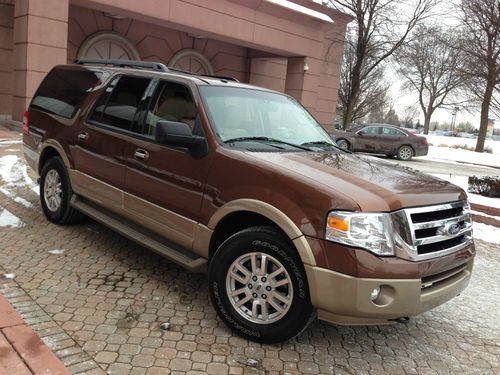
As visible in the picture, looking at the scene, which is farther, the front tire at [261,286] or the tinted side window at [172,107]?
the tinted side window at [172,107]

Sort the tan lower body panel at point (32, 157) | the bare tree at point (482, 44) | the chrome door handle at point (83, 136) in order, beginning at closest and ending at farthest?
1. the chrome door handle at point (83, 136)
2. the tan lower body panel at point (32, 157)
3. the bare tree at point (482, 44)

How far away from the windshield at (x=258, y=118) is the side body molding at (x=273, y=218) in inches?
25.0

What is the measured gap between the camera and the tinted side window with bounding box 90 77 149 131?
4559 mm

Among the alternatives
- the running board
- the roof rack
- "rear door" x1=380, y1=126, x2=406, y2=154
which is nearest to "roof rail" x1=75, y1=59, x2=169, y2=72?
the roof rack

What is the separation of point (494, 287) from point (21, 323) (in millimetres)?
4619

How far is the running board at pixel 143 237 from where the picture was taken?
3.77 m

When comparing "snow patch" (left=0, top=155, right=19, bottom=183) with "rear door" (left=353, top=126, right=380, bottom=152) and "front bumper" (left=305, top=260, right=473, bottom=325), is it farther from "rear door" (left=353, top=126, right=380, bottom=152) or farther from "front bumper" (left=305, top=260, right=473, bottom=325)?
"rear door" (left=353, top=126, right=380, bottom=152)

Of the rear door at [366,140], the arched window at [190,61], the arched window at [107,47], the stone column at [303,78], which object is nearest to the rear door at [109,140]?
the arched window at [107,47]

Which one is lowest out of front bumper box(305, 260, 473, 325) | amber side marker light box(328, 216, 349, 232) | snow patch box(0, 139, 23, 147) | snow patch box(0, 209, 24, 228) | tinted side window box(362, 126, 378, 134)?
snow patch box(0, 209, 24, 228)

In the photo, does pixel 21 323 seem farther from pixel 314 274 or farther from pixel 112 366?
pixel 314 274

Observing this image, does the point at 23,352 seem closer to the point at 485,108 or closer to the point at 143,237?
the point at 143,237

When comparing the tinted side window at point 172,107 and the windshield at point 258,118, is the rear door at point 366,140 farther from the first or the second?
the tinted side window at point 172,107

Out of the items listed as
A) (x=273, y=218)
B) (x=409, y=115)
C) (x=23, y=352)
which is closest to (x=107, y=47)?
(x=273, y=218)

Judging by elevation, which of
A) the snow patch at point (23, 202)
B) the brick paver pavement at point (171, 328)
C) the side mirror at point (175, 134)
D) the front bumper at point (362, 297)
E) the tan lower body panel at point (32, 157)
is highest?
the side mirror at point (175, 134)
